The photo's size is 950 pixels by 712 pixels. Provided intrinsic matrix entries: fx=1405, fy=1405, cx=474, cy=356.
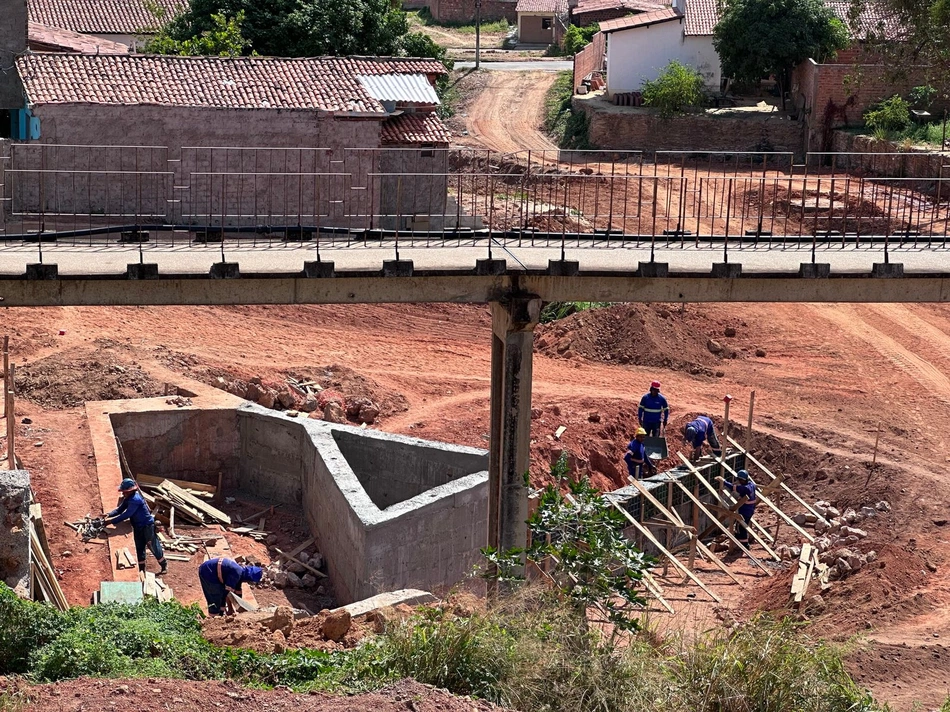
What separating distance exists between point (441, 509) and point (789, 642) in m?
8.26

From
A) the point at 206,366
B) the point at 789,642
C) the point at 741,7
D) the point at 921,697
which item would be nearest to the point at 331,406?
the point at 206,366

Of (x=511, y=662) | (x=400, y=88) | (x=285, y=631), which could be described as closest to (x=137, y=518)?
(x=285, y=631)

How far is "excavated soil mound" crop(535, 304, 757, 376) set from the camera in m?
29.3

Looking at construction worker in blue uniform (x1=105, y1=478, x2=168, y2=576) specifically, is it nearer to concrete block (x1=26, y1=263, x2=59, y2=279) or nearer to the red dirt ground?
the red dirt ground

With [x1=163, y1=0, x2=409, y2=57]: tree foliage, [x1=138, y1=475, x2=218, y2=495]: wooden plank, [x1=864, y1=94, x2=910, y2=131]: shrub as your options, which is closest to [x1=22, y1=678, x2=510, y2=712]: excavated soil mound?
[x1=138, y1=475, x2=218, y2=495]: wooden plank

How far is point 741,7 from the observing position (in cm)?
4484

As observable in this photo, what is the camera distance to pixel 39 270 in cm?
1716

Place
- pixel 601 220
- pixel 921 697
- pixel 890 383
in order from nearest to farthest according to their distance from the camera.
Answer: pixel 921 697, pixel 890 383, pixel 601 220

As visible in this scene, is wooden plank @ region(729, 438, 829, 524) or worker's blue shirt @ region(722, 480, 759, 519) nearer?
worker's blue shirt @ region(722, 480, 759, 519)

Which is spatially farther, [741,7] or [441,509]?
[741,7]

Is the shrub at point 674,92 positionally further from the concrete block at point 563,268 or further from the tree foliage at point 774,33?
the concrete block at point 563,268

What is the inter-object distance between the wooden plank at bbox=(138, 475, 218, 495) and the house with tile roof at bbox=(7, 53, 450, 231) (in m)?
6.04

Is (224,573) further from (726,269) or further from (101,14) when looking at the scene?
(101,14)

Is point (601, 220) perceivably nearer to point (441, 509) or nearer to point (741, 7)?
point (741, 7)
